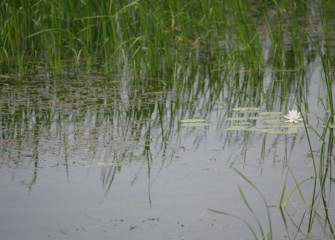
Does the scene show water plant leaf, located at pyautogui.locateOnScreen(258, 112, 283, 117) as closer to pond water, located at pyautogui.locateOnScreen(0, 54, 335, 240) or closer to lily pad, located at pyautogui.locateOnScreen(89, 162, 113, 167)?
pond water, located at pyautogui.locateOnScreen(0, 54, 335, 240)

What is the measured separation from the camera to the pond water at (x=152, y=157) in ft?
9.48

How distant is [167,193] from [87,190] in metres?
0.31

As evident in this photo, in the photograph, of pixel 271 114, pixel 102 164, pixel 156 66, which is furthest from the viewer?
pixel 156 66

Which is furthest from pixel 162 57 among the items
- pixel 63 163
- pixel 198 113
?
pixel 63 163

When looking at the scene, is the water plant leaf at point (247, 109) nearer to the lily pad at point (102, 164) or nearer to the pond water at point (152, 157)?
the pond water at point (152, 157)

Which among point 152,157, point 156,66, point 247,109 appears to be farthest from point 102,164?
point 156,66

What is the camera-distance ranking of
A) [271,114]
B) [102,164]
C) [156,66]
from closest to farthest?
[102,164] < [271,114] < [156,66]

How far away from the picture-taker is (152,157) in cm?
361

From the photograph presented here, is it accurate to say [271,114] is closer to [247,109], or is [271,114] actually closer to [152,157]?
[247,109]

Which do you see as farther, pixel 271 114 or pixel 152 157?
pixel 271 114

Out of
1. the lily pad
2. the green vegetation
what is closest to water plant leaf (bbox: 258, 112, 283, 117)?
the green vegetation

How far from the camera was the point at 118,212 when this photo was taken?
2.99 meters

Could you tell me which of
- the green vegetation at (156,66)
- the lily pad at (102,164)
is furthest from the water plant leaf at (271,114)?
the lily pad at (102,164)

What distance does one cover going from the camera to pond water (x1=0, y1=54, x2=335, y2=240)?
2.89 meters
